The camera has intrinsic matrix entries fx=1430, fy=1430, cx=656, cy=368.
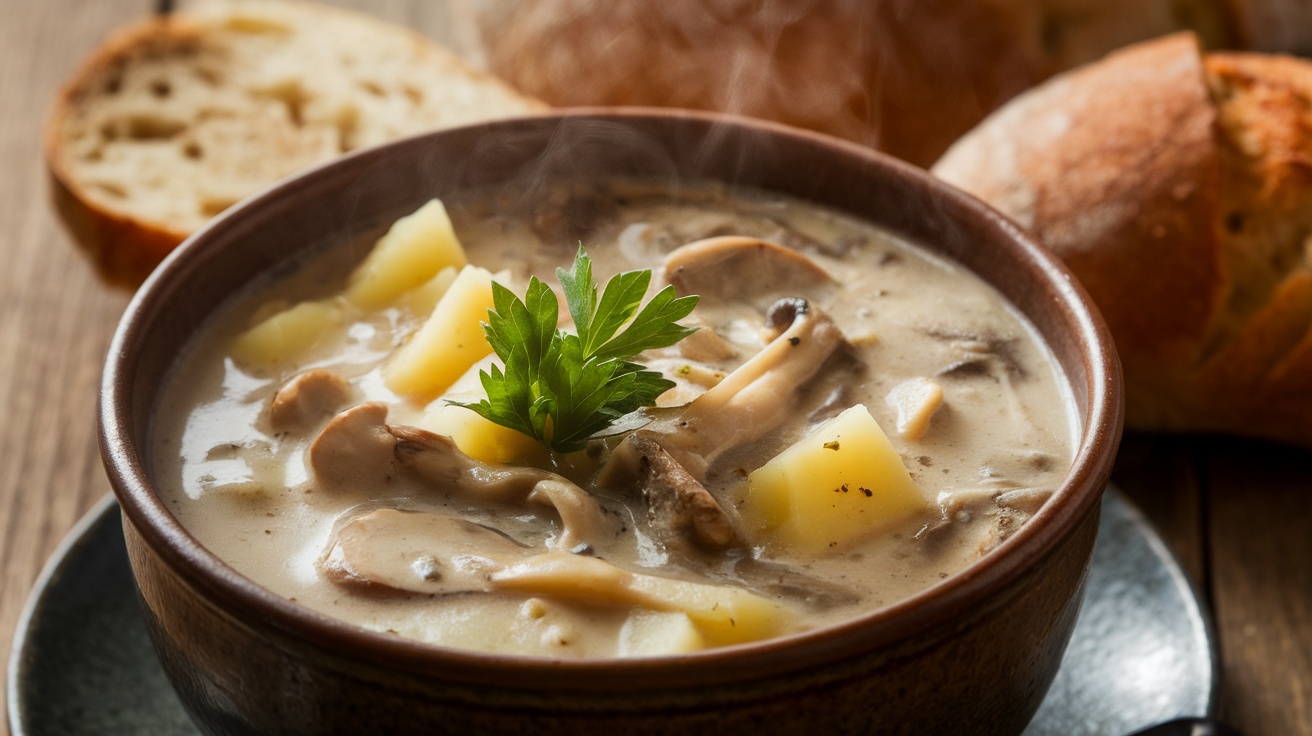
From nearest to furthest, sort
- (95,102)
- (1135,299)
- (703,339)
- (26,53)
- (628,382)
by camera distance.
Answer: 1. (628,382)
2. (703,339)
3. (1135,299)
4. (95,102)
5. (26,53)

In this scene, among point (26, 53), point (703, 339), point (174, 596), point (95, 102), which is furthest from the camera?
point (26, 53)

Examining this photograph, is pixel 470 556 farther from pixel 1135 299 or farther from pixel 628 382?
pixel 1135 299

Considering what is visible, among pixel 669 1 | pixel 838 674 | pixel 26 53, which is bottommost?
pixel 26 53

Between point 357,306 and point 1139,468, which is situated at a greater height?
point 357,306

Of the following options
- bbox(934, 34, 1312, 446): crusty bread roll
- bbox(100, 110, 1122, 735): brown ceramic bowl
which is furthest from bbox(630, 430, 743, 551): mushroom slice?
bbox(934, 34, 1312, 446): crusty bread roll

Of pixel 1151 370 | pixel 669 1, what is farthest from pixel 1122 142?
pixel 669 1

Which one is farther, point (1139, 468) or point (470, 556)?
point (1139, 468)

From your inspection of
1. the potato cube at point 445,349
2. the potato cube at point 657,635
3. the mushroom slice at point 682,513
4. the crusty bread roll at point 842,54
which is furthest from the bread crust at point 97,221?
the potato cube at point 657,635
